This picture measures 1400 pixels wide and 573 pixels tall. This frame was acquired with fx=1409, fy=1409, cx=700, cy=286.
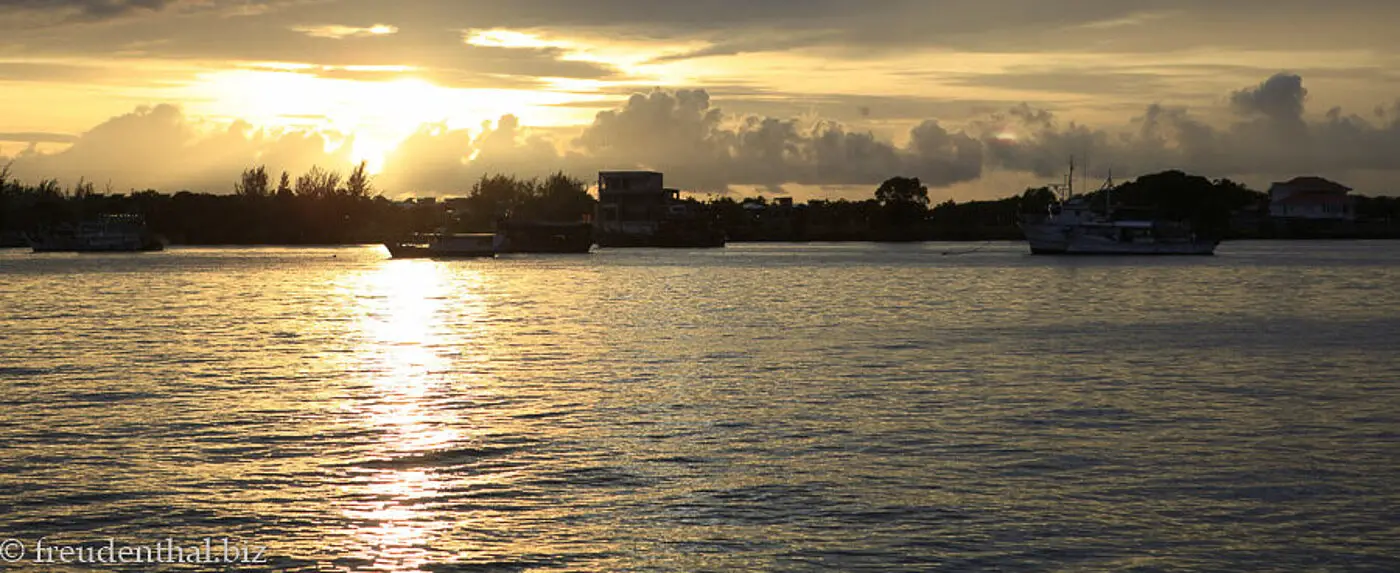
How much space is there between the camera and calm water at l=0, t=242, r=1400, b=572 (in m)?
17.5

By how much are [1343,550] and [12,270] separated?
143 metres

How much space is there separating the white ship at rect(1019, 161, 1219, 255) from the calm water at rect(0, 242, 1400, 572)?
118 meters

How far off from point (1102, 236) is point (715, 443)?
15674cm

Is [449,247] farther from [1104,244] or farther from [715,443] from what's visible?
[715,443]

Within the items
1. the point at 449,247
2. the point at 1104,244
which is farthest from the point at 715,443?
the point at 449,247

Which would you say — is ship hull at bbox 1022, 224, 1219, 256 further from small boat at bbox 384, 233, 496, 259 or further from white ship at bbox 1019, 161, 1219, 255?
small boat at bbox 384, 233, 496, 259

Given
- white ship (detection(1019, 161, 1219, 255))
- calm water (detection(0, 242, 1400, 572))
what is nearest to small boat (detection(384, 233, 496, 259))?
white ship (detection(1019, 161, 1219, 255))

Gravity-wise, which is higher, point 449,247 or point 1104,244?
point 1104,244

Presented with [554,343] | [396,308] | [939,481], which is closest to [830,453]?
[939,481]

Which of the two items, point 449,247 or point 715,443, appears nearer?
point 715,443

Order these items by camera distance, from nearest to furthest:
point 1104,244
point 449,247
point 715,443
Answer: point 715,443 < point 1104,244 < point 449,247

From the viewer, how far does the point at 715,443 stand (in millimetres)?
25250

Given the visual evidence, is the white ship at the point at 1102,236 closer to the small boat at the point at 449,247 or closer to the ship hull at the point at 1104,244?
the ship hull at the point at 1104,244

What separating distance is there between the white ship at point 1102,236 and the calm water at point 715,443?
387ft
